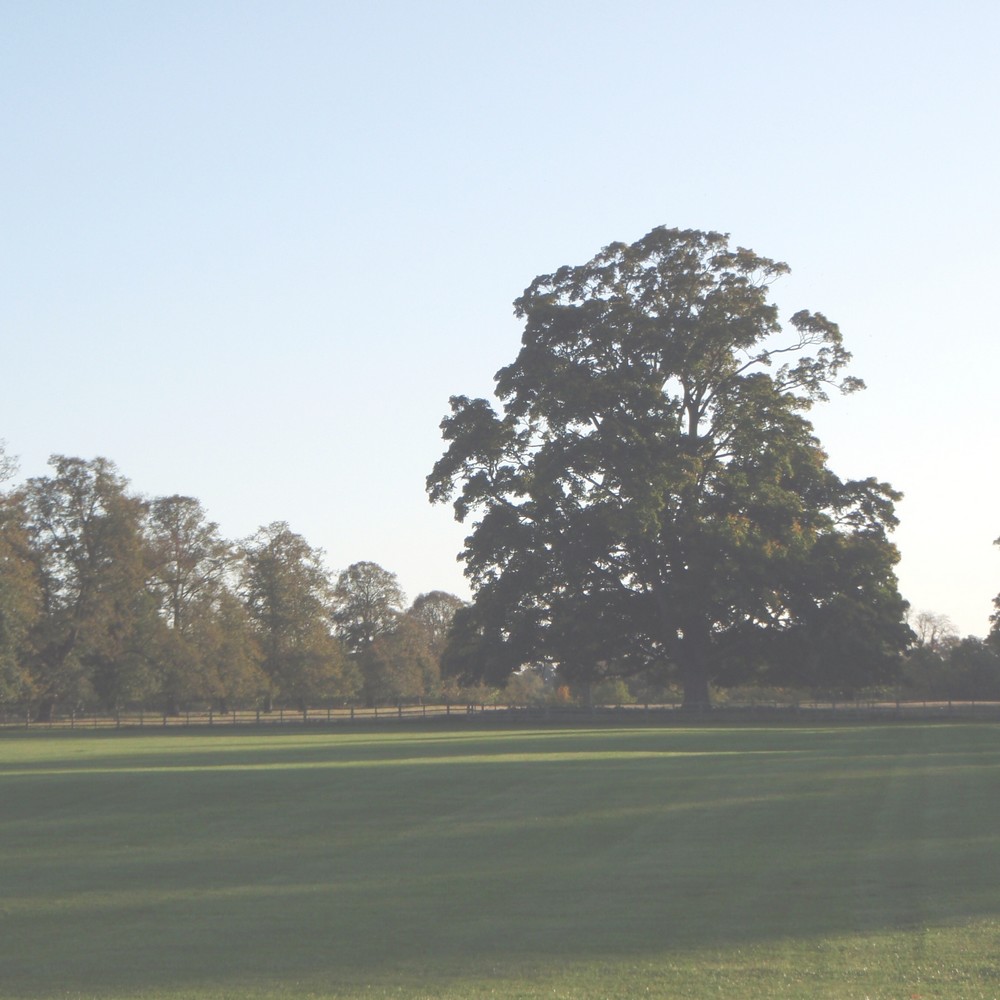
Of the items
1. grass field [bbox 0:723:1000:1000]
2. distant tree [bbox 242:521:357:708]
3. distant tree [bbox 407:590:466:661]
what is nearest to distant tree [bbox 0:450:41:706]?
distant tree [bbox 242:521:357:708]

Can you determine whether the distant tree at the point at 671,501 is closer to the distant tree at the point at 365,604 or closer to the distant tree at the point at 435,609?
the distant tree at the point at 365,604

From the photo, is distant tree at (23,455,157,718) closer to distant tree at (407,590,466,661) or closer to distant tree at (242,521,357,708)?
distant tree at (242,521,357,708)

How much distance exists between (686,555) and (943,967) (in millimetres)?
46898

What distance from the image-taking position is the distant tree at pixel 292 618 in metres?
87.6

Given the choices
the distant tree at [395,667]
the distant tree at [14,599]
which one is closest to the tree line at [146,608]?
the distant tree at [14,599]

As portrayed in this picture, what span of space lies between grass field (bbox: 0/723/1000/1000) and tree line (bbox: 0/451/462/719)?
50394 mm

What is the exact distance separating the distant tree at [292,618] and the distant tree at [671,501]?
2903 cm

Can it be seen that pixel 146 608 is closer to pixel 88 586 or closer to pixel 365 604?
pixel 88 586

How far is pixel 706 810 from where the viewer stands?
18531mm

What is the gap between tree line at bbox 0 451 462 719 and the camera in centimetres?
7319

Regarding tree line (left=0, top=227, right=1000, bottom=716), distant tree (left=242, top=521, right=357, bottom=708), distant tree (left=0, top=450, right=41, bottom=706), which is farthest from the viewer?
distant tree (left=242, top=521, right=357, bottom=708)

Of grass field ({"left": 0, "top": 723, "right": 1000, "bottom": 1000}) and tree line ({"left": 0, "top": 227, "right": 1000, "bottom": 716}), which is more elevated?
tree line ({"left": 0, "top": 227, "right": 1000, "bottom": 716})

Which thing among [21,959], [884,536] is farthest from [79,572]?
[21,959]

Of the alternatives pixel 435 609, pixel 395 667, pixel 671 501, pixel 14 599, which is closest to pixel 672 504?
pixel 671 501
